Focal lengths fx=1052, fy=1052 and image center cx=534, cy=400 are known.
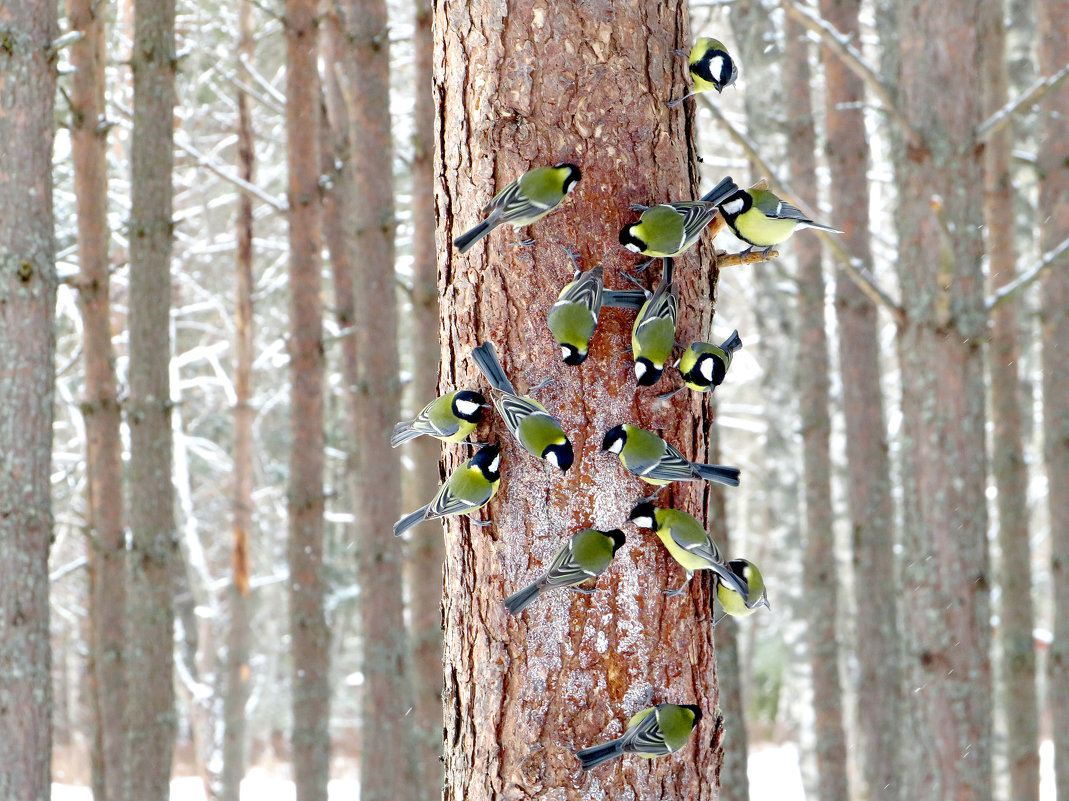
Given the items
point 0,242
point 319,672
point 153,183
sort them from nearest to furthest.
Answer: point 0,242 → point 153,183 → point 319,672

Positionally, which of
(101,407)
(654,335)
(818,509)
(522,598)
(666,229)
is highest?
(101,407)

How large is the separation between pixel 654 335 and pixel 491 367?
0.28 metres

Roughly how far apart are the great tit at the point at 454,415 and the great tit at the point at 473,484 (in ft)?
0.19

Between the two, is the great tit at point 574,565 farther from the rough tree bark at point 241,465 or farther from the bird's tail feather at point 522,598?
the rough tree bark at point 241,465

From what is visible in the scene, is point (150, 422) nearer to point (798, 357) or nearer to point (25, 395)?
point (25, 395)

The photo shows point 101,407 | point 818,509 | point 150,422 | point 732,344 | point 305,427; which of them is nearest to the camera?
point 732,344

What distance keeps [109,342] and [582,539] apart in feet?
15.8

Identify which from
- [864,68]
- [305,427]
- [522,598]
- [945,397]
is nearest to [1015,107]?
[864,68]

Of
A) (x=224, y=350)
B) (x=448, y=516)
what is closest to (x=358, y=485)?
(x=448, y=516)

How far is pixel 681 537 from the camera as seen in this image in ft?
5.60

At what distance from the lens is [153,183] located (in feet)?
16.3

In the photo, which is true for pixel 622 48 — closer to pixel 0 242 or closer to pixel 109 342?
pixel 0 242

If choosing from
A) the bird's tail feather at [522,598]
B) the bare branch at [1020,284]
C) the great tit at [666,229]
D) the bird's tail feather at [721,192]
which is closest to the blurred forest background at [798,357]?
the bare branch at [1020,284]

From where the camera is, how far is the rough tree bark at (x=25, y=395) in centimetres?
347
